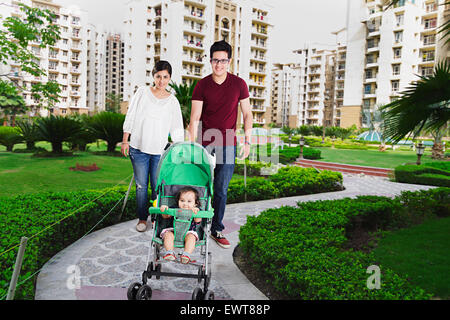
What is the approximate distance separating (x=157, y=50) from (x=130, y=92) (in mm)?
7067

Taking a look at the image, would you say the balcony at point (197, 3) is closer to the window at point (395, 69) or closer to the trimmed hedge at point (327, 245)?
the window at point (395, 69)

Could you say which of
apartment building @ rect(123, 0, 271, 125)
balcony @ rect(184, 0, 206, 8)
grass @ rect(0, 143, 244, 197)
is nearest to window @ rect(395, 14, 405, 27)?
apartment building @ rect(123, 0, 271, 125)

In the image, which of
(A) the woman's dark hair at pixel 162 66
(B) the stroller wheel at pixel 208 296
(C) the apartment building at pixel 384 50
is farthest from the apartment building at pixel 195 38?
(B) the stroller wheel at pixel 208 296

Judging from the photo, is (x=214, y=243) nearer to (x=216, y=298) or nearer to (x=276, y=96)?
(x=216, y=298)

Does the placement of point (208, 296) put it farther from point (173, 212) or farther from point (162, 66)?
point (162, 66)

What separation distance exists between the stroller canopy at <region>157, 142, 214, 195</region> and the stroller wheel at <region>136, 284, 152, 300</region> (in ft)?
3.20

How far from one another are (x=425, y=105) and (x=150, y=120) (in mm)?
3728

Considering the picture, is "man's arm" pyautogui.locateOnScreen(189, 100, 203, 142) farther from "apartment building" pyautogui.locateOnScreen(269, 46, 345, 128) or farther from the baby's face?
"apartment building" pyautogui.locateOnScreen(269, 46, 345, 128)

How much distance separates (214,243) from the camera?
13.8ft

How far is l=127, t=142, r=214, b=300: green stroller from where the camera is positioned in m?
2.64

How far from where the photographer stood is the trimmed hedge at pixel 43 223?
2.68m

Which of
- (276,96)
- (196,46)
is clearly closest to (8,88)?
(196,46)

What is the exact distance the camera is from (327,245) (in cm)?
349
